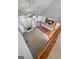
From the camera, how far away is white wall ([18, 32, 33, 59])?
1570mm

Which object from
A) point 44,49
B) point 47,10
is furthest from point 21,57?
point 47,10

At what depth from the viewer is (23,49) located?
1.58 m

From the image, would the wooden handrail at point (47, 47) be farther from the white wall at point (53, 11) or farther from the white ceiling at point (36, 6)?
the white ceiling at point (36, 6)

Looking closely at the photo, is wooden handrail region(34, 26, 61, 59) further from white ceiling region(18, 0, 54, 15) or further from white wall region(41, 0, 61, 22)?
white ceiling region(18, 0, 54, 15)

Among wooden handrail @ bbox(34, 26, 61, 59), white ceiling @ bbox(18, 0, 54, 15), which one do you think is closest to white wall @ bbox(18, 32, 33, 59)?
wooden handrail @ bbox(34, 26, 61, 59)

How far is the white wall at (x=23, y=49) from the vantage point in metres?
1.57

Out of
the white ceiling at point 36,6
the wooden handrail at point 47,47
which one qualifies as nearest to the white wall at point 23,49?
the wooden handrail at point 47,47

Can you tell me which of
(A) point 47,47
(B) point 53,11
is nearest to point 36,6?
(B) point 53,11
